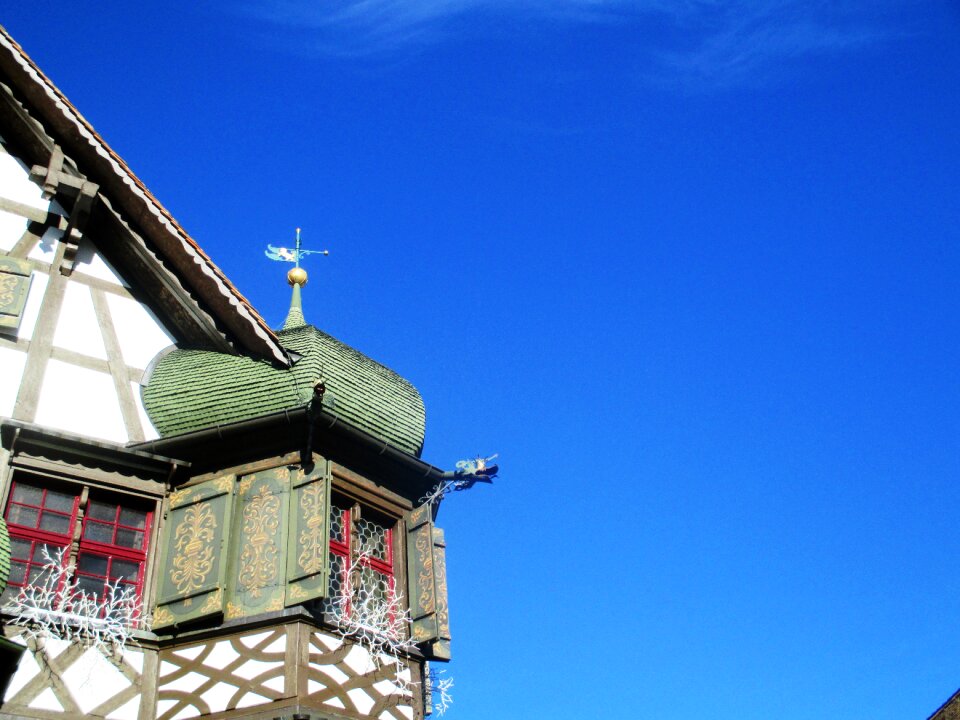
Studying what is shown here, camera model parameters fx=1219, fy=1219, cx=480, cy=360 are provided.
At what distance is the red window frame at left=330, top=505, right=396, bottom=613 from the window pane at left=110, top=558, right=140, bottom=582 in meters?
1.85

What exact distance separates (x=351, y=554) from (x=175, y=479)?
6.37 ft

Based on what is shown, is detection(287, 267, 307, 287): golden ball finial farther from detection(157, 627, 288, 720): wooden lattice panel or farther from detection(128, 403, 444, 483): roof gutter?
detection(157, 627, 288, 720): wooden lattice panel

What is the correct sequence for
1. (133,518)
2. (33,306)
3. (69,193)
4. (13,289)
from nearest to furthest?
(133,518) < (13,289) < (33,306) < (69,193)

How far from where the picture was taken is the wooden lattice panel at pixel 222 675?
10477mm

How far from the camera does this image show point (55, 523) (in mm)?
11391

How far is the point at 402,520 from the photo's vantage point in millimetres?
12758

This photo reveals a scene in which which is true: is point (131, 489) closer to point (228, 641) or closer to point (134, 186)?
point (228, 641)

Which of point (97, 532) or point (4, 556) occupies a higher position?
point (97, 532)

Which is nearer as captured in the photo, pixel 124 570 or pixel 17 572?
pixel 17 572

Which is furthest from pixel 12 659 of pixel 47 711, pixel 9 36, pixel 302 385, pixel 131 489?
pixel 9 36

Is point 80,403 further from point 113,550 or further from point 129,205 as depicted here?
point 129,205

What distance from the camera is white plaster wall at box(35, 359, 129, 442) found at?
11.9 metres

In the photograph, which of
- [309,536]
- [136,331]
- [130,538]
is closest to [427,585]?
[309,536]

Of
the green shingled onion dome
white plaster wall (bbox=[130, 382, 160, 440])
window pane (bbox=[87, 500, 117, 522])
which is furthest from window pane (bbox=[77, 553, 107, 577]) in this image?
the green shingled onion dome
